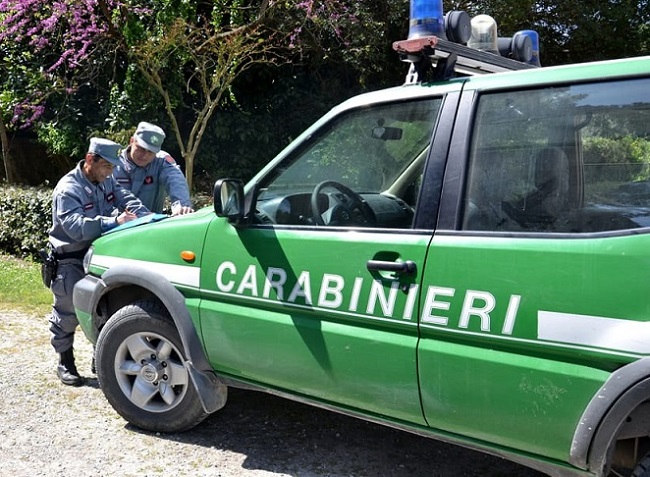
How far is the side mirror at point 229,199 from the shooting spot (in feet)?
10.8

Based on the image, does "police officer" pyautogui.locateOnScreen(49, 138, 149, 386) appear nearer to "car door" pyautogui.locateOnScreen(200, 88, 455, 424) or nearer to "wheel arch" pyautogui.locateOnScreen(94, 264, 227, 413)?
"wheel arch" pyautogui.locateOnScreen(94, 264, 227, 413)

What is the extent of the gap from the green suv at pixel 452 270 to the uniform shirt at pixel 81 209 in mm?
846

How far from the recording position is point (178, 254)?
11.6ft

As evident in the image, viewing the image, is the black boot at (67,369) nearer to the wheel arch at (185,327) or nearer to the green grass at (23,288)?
the wheel arch at (185,327)

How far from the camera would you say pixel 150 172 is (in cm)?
522

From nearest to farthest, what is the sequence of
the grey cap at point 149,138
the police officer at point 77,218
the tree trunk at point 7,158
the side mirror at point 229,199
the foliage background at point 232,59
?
the side mirror at point 229,199
the police officer at point 77,218
the grey cap at point 149,138
the foliage background at point 232,59
the tree trunk at point 7,158

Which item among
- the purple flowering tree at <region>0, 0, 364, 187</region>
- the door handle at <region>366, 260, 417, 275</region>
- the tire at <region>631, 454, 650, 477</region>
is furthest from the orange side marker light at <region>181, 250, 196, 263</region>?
the purple flowering tree at <region>0, 0, 364, 187</region>

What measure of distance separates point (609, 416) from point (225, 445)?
2.15 m

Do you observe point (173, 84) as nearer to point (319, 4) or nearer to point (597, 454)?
point (319, 4)

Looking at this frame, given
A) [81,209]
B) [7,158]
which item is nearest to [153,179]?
[81,209]

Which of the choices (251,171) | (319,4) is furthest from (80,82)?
(319,4)

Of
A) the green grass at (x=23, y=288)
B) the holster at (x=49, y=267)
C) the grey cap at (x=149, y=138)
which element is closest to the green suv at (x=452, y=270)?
the holster at (x=49, y=267)

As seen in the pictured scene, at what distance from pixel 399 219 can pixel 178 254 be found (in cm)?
123

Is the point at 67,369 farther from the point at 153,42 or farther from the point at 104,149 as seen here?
the point at 153,42
